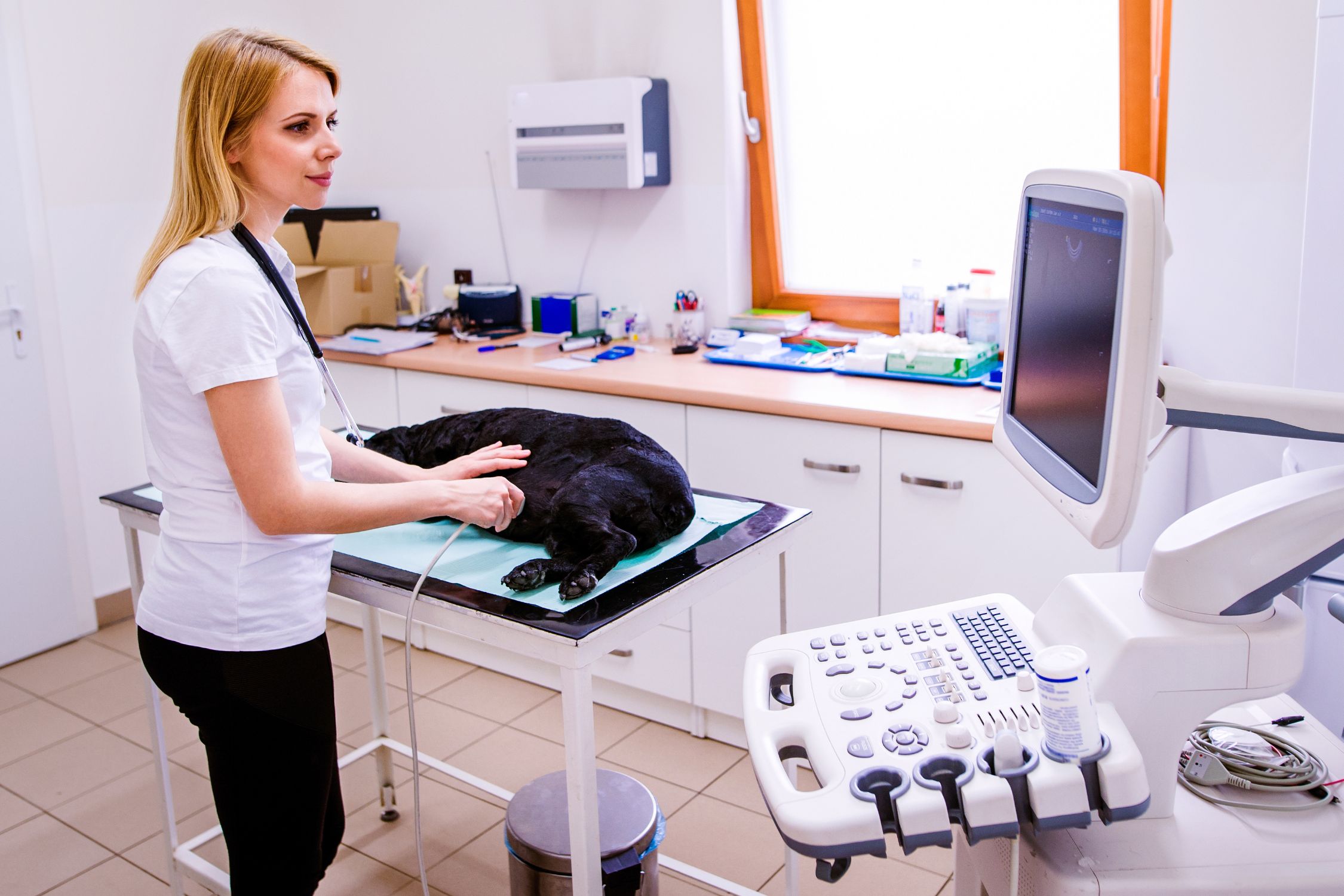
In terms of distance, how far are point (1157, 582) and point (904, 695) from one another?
0.32m

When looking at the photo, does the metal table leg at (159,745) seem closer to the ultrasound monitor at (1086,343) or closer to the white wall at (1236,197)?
the ultrasound monitor at (1086,343)

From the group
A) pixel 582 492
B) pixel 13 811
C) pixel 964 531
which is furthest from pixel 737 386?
pixel 13 811

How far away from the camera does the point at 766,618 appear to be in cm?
274

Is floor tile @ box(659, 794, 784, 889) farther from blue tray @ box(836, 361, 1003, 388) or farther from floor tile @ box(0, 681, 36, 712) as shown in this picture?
floor tile @ box(0, 681, 36, 712)

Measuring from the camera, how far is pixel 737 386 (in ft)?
9.14

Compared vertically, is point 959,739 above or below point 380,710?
above

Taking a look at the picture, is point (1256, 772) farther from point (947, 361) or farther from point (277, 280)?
point (947, 361)

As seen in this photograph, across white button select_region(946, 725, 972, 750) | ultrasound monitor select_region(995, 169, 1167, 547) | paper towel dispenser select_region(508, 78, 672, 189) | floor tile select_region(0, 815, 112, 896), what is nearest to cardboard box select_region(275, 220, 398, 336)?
paper towel dispenser select_region(508, 78, 672, 189)

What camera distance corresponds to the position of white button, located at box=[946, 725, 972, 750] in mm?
1157

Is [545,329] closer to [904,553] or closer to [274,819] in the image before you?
[904,553]

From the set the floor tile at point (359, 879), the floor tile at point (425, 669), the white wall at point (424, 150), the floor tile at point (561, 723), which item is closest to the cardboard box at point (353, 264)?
the white wall at point (424, 150)

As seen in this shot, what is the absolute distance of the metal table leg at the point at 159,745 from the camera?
2.16 metres

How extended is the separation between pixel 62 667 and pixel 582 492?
256 cm

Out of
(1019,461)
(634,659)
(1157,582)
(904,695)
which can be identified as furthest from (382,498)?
(634,659)
